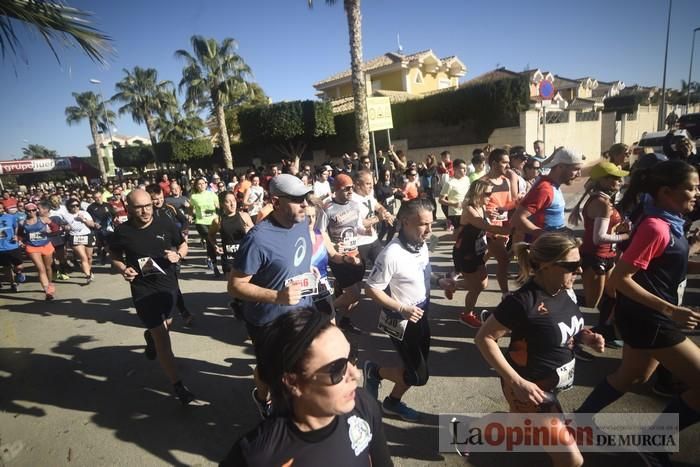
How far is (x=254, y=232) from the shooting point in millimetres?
2635

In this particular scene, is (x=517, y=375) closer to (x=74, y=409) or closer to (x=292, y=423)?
(x=292, y=423)

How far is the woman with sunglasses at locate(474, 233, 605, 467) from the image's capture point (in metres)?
1.95

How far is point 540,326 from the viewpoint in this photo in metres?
1.97

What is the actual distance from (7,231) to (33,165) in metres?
50.0

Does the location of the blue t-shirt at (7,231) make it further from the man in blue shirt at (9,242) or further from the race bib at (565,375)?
the race bib at (565,375)

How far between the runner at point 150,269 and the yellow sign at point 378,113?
7.70 metres

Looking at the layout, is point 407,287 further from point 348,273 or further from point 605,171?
point 605,171


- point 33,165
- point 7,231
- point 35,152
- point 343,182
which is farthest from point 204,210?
point 35,152

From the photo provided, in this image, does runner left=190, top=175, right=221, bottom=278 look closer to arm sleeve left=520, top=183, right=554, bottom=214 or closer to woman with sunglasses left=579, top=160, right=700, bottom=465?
arm sleeve left=520, top=183, right=554, bottom=214

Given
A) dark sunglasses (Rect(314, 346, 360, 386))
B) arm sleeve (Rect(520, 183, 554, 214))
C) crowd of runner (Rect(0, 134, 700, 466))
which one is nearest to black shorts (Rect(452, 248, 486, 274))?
crowd of runner (Rect(0, 134, 700, 466))

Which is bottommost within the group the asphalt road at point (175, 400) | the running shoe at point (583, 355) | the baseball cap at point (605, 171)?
the asphalt road at point (175, 400)

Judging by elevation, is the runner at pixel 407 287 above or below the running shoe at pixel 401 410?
above

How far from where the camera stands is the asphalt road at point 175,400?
2.93m

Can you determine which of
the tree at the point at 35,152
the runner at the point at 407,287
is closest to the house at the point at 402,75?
the runner at the point at 407,287
